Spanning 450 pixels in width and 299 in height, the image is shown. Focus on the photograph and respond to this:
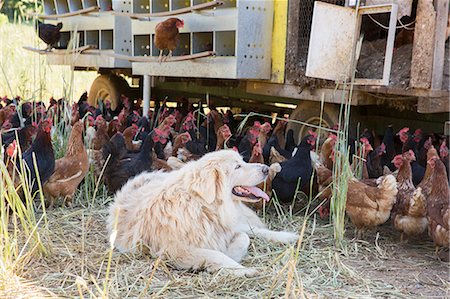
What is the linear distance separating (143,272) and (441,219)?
1916mm

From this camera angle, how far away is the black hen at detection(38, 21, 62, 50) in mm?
8000

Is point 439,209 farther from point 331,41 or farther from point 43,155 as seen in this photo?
point 43,155

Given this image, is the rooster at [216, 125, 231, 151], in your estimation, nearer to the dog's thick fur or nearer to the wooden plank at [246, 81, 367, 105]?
the wooden plank at [246, 81, 367, 105]

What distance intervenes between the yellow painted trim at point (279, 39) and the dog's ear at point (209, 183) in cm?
228

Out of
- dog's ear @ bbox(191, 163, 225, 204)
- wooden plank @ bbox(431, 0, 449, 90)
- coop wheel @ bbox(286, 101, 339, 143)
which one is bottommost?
dog's ear @ bbox(191, 163, 225, 204)

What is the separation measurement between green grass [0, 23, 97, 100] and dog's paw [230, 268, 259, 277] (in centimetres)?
284

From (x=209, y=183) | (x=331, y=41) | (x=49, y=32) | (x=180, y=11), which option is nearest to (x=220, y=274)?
(x=209, y=183)

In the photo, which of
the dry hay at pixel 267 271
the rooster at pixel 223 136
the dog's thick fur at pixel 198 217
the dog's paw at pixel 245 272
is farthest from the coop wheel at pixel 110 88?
the dog's paw at pixel 245 272

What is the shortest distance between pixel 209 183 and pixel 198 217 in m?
0.23

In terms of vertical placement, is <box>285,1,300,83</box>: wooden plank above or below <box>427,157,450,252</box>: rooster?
above

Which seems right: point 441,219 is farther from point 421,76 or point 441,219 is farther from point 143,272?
point 143,272

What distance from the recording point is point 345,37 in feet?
14.5

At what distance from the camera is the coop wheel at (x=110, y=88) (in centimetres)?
879

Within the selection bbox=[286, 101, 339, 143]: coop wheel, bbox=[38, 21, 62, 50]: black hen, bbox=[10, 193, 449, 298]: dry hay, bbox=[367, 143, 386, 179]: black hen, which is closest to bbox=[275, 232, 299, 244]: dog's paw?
bbox=[10, 193, 449, 298]: dry hay
